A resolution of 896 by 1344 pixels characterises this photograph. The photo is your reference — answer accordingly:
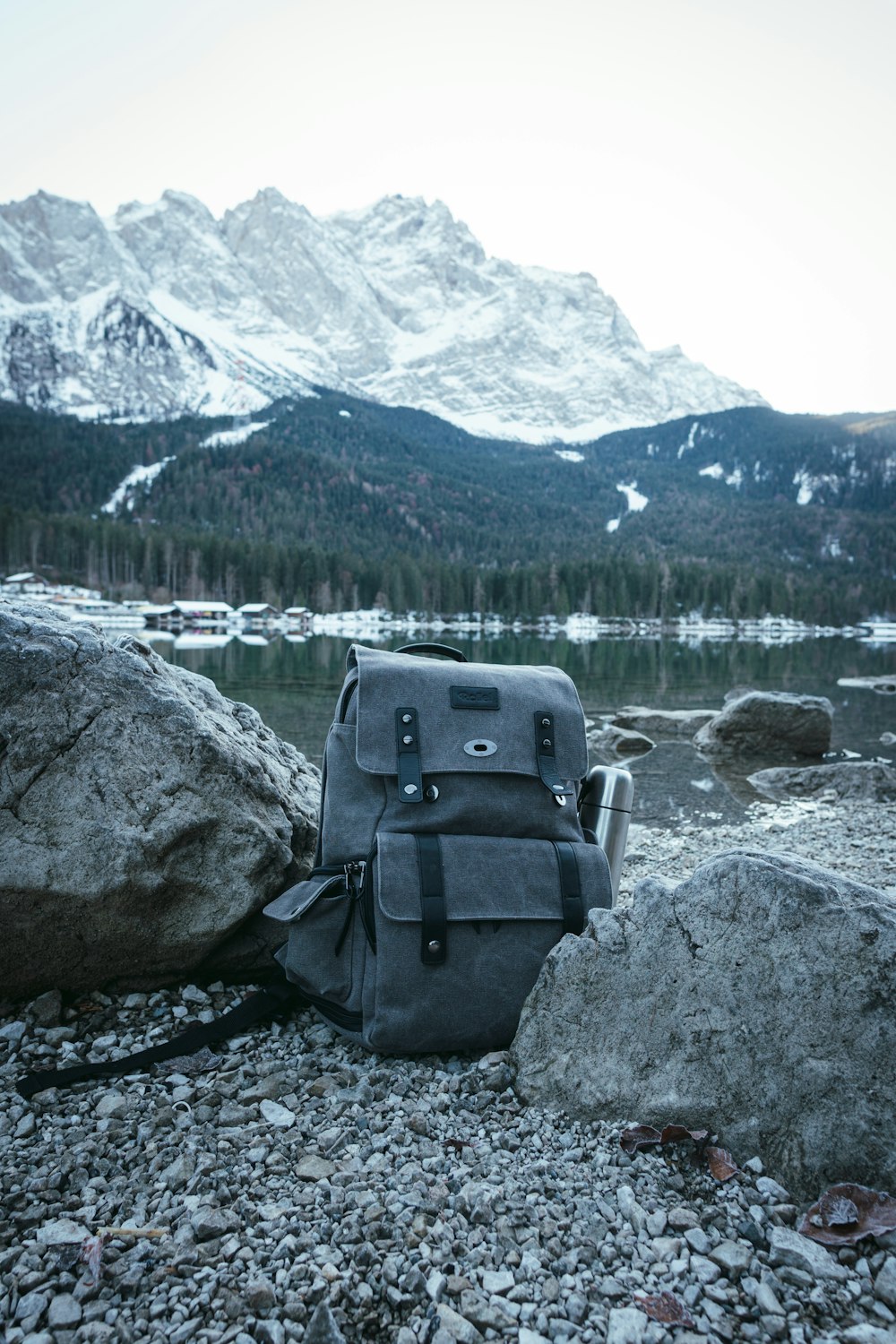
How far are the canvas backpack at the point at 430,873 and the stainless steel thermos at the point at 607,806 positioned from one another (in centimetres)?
54

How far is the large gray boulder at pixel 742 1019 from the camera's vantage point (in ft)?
7.43

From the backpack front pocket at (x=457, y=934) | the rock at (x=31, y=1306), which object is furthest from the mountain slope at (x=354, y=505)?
the rock at (x=31, y=1306)

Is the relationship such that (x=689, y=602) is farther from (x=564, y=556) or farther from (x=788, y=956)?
(x=788, y=956)

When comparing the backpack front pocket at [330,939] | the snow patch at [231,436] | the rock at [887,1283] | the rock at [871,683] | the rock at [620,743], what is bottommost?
the rock at [620,743]

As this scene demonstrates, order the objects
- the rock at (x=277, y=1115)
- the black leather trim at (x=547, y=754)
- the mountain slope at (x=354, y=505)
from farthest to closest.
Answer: the mountain slope at (x=354, y=505), the black leather trim at (x=547, y=754), the rock at (x=277, y=1115)

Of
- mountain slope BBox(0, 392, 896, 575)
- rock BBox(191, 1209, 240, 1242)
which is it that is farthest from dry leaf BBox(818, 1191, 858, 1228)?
mountain slope BBox(0, 392, 896, 575)

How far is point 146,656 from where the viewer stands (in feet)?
12.9

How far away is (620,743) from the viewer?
16.5 meters

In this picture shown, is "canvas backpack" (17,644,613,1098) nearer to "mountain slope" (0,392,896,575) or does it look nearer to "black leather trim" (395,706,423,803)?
"black leather trim" (395,706,423,803)

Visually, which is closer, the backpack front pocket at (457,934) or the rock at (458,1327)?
the rock at (458,1327)

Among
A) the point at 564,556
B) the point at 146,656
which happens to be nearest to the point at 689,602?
the point at 564,556

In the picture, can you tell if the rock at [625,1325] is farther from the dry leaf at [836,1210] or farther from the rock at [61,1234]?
the rock at [61,1234]

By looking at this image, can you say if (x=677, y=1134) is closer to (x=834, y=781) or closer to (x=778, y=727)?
(x=834, y=781)

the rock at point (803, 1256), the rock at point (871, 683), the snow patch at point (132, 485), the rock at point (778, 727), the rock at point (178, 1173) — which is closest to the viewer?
the rock at point (803, 1256)
